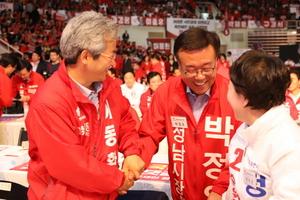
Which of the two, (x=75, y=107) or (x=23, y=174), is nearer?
(x=75, y=107)

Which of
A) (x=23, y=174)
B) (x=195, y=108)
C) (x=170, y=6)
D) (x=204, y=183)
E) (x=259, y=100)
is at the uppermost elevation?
(x=170, y=6)

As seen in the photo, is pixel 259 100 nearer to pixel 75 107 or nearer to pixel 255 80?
pixel 255 80

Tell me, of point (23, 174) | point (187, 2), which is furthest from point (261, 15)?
point (23, 174)

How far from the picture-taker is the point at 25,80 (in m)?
5.25

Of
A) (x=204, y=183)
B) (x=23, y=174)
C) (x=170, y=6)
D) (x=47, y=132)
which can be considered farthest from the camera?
(x=170, y=6)

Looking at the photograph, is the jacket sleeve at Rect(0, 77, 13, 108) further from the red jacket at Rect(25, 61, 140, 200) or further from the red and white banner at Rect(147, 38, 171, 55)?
the red and white banner at Rect(147, 38, 171, 55)

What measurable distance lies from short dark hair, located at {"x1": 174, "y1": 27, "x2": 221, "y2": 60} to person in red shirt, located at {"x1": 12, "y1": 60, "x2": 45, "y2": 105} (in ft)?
13.0

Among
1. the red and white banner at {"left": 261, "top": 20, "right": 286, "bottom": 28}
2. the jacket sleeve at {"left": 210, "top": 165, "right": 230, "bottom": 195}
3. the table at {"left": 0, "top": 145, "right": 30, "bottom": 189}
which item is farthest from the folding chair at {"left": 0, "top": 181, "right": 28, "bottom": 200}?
the red and white banner at {"left": 261, "top": 20, "right": 286, "bottom": 28}

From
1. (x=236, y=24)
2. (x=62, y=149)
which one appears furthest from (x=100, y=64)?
(x=236, y=24)

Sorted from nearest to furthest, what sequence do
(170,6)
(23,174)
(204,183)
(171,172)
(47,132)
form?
(47,132), (204,183), (171,172), (23,174), (170,6)

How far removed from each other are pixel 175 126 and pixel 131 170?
31cm

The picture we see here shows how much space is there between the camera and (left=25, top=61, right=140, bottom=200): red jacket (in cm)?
135

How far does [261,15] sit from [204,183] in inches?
818

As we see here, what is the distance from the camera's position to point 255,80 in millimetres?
1121
